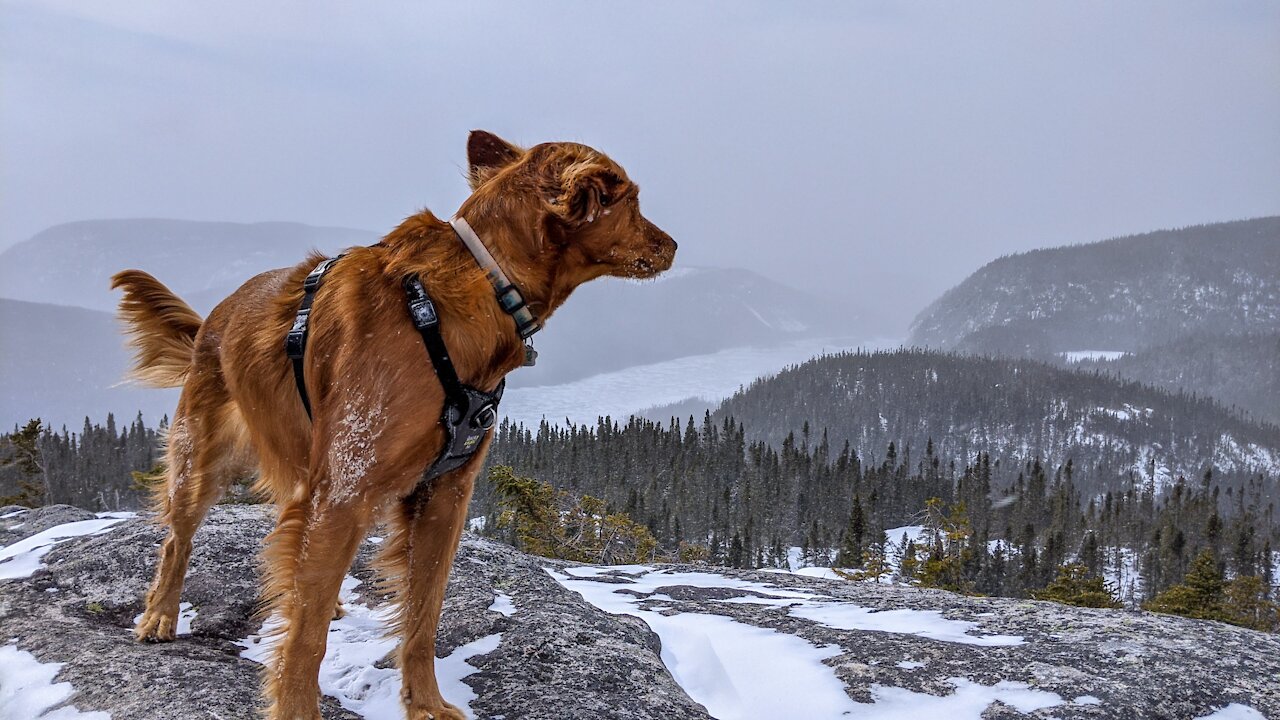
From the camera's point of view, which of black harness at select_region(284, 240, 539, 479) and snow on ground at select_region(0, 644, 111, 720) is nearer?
black harness at select_region(284, 240, 539, 479)

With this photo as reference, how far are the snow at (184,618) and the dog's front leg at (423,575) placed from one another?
7.00 feet

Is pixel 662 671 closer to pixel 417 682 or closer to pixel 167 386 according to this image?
pixel 417 682

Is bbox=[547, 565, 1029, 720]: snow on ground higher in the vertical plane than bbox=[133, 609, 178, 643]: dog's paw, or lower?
lower

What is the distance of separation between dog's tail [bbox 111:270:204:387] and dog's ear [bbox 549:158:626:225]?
12.3 ft

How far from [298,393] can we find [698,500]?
14632 centimetres

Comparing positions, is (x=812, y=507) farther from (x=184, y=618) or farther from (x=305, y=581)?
(x=305, y=581)

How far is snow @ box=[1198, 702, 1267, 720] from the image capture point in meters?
5.00

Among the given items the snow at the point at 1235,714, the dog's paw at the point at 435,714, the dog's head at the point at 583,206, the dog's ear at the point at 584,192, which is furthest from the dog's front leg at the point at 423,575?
the snow at the point at 1235,714

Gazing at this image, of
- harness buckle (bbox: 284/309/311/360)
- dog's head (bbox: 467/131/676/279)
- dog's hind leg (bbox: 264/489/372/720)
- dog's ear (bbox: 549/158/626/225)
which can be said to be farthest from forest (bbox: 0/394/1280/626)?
dog's ear (bbox: 549/158/626/225)

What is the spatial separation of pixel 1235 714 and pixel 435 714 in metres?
4.91

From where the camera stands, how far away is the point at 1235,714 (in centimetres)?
504

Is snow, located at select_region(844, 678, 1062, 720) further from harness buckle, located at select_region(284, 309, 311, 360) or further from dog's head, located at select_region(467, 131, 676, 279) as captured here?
harness buckle, located at select_region(284, 309, 311, 360)

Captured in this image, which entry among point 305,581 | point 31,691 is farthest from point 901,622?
point 31,691

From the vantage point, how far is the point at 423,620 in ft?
14.6
